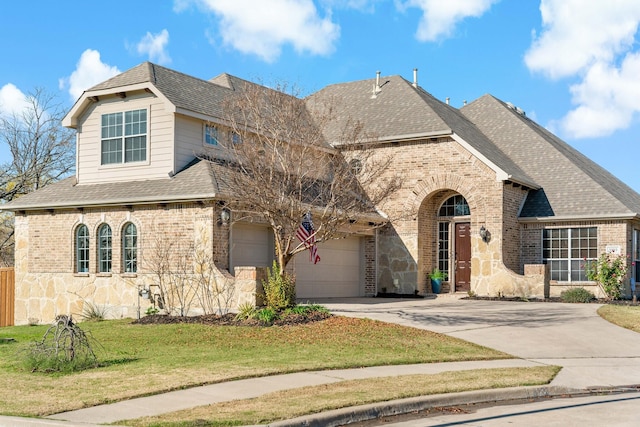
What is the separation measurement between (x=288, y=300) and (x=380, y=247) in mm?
10147

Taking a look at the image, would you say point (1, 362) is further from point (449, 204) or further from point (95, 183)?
point (449, 204)

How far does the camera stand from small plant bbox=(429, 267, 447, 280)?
28578mm

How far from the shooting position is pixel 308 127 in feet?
68.2

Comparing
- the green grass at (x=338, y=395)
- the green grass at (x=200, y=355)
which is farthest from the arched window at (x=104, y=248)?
the green grass at (x=338, y=395)

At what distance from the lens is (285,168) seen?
19.3m

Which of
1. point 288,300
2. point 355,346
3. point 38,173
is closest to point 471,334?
point 355,346

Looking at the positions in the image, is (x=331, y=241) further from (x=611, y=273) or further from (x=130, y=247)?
(x=611, y=273)

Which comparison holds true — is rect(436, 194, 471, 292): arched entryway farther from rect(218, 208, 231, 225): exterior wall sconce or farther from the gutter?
rect(218, 208, 231, 225): exterior wall sconce

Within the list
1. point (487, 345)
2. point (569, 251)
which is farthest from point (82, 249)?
point (569, 251)

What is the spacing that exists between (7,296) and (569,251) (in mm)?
19175

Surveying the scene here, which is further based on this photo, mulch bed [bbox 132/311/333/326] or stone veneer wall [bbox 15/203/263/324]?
stone veneer wall [bbox 15/203/263/324]

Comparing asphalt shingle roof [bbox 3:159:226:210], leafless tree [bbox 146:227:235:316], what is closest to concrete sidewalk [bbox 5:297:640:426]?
leafless tree [bbox 146:227:235:316]

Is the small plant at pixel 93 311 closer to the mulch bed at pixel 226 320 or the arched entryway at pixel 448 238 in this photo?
the mulch bed at pixel 226 320

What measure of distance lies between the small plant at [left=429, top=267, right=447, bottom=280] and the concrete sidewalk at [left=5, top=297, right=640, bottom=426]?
282 centimetres
